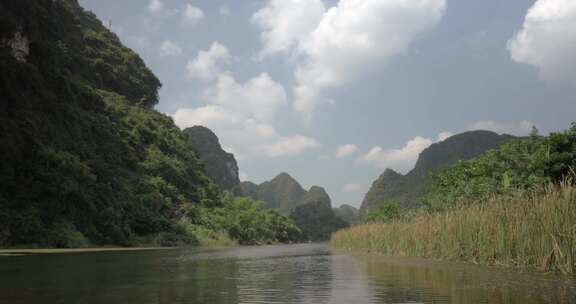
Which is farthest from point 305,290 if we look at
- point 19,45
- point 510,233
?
point 19,45

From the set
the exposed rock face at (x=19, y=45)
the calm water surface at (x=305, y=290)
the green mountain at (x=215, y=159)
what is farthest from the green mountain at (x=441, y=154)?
the calm water surface at (x=305, y=290)

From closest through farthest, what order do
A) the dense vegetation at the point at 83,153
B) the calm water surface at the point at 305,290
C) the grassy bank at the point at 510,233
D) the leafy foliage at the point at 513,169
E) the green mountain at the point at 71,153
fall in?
the calm water surface at the point at 305,290 → the grassy bank at the point at 510,233 → the leafy foliage at the point at 513,169 → the green mountain at the point at 71,153 → the dense vegetation at the point at 83,153

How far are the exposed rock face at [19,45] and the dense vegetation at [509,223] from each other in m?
34.3

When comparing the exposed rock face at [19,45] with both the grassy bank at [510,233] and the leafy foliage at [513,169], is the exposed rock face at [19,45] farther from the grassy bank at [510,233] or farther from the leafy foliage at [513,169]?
the grassy bank at [510,233]

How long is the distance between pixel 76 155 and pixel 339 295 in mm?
49976

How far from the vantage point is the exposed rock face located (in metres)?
47.3

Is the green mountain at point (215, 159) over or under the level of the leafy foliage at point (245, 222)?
over

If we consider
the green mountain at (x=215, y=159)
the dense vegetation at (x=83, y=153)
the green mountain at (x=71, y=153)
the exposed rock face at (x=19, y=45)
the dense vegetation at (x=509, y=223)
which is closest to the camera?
the dense vegetation at (x=509, y=223)

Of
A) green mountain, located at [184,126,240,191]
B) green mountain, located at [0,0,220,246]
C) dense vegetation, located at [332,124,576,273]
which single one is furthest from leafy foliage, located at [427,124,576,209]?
green mountain, located at [184,126,240,191]

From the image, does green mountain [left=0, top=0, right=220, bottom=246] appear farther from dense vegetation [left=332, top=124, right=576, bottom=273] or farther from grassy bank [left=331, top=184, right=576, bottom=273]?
grassy bank [left=331, top=184, right=576, bottom=273]

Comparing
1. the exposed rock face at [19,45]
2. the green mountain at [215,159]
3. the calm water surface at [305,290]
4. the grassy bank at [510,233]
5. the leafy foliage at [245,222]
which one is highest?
the green mountain at [215,159]

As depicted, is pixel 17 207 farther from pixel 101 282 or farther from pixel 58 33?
pixel 58 33

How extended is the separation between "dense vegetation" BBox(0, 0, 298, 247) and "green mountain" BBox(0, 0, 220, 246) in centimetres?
11

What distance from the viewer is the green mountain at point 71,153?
138ft
